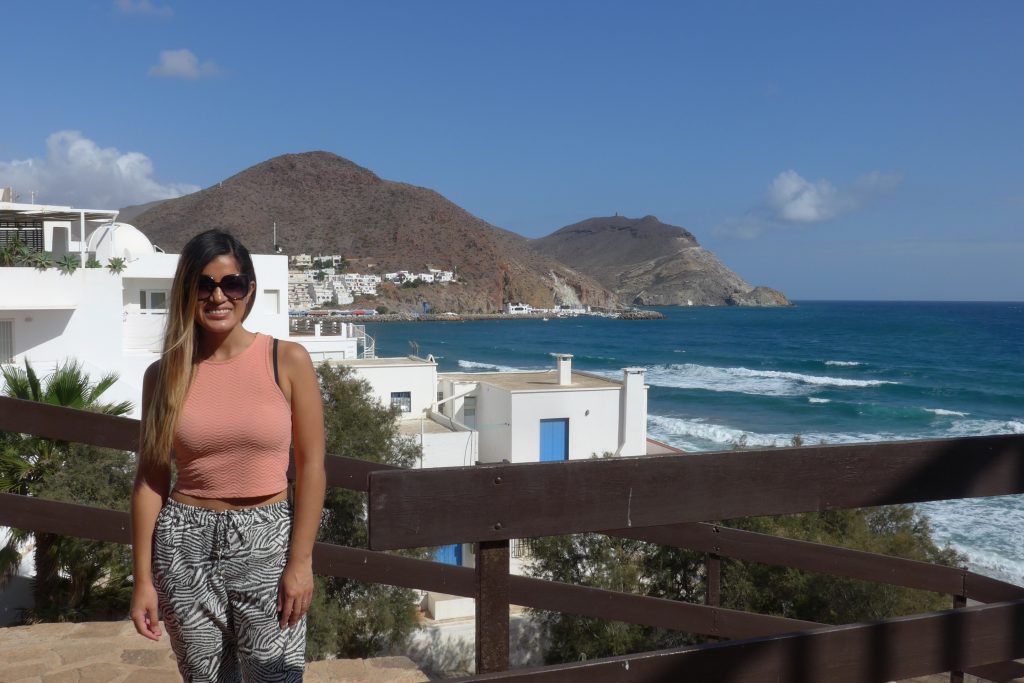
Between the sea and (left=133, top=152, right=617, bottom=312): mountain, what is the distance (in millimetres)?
10942

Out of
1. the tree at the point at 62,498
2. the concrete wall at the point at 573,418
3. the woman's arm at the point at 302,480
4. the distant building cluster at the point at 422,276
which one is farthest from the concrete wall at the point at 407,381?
the distant building cluster at the point at 422,276

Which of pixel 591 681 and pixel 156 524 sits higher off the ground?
pixel 156 524

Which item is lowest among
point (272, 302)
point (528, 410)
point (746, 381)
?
point (746, 381)

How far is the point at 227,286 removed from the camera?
1910 millimetres

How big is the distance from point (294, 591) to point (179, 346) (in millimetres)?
622

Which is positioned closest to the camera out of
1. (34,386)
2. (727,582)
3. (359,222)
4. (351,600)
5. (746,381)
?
(34,386)

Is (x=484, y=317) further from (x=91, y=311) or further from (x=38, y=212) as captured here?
(x=91, y=311)

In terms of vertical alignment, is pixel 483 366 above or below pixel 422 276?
below

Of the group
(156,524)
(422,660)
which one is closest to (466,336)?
(422,660)

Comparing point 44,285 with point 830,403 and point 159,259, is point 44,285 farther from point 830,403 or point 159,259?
point 830,403

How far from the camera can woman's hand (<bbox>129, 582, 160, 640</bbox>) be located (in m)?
1.86

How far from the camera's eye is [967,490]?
1890 mm

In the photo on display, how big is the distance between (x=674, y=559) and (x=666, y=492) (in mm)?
9440

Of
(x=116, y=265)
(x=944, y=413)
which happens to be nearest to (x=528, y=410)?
(x=116, y=265)
